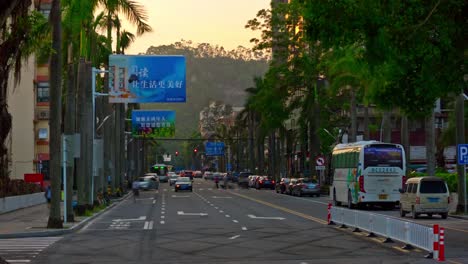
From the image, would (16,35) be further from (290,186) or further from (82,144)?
(290,186)

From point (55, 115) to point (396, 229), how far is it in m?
14.4

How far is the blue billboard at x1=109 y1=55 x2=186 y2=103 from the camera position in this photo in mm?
49219

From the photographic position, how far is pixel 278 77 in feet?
246

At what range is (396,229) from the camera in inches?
979

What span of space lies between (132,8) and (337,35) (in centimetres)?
1523

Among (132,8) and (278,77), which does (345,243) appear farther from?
(278,77)

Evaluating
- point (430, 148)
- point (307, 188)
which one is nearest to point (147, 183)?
point (307, 188)

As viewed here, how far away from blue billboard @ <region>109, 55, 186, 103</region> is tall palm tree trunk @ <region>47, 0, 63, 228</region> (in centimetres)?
1606

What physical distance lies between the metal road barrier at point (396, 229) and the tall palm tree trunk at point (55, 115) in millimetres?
10853

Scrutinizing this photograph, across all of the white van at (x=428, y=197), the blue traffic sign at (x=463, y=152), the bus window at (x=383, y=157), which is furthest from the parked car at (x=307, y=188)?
the white van at (x=428, y=197)

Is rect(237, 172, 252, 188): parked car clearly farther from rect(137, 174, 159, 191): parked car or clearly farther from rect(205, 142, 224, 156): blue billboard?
rect(205, 142, 224, 156): blue billboard

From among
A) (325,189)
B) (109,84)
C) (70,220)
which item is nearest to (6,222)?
(70,220)

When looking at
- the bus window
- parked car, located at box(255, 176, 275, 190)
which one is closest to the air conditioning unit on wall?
parked car, located at box(255, 176, 275, 190)

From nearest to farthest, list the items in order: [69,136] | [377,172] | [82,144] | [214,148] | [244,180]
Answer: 1. [69,136]
2. [82,144]
3. [377,172]
4. [244,180]
5. [214,148]
